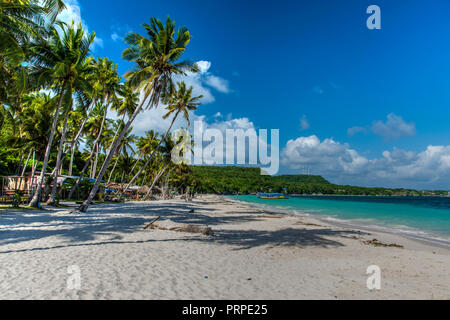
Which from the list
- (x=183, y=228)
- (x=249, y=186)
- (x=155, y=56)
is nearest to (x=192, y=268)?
(x=183, y=228)

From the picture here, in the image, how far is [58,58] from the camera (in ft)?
48.6

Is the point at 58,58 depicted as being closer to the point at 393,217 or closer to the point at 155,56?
the point at 155,56

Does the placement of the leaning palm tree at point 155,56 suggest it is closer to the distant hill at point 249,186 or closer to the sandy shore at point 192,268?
the sandy shore at point 192,268

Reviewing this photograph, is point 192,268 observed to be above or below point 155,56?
below

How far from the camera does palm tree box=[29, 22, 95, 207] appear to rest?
14.5 metres

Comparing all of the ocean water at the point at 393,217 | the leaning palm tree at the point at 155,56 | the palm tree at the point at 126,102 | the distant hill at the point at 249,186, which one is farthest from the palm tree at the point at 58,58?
the distant hill at the point at 249,186

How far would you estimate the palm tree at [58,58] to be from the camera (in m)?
14.5

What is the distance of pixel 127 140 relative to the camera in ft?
115

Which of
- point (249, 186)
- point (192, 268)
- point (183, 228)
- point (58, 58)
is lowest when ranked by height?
point (249, 186)

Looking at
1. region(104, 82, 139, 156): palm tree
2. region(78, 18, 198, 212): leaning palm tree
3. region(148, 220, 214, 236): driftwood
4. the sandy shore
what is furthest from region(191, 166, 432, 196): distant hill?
the sandy shore
